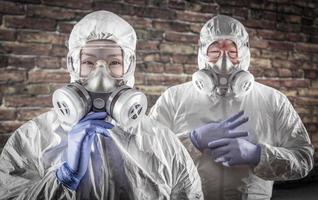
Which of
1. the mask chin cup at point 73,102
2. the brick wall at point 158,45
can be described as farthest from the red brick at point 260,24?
the mask chin cup at point 73,102

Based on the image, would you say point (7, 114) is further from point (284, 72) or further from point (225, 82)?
point (284, 72)

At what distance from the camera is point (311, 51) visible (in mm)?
2902

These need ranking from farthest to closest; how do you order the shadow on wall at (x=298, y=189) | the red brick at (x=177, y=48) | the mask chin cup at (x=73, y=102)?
the shadow on wall at (x=298, y=189) → the red brick at (x=177, y=48) → the mask chin cup at (x=73, y=102)

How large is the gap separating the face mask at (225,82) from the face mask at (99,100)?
54 cm

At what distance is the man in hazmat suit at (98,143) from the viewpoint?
127 centimetres

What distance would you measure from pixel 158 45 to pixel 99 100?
1.10 metres

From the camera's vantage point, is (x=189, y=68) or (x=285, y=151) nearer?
(x=285, y=151)

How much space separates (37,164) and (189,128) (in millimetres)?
766

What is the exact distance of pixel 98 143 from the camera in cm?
139

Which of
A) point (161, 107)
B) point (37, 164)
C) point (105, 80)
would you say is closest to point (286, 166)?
point (161, 107)

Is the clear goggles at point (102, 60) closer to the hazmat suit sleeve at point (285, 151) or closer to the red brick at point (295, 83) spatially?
the hazmat suit sleeve at point (285, 151)

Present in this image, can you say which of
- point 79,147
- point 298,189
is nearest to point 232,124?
point 79,147

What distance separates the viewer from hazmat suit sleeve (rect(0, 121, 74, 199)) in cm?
129

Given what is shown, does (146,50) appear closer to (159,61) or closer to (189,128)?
(159,61)
